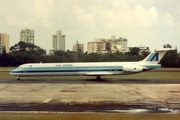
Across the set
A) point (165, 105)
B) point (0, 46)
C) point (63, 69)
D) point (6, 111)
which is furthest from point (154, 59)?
point (0, 46)

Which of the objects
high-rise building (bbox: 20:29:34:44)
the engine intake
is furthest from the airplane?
high-rise building (bbox: 20:29:34:44)

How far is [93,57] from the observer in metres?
91.0

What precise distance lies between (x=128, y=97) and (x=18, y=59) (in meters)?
65.2

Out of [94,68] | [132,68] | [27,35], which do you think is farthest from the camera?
[27,35]

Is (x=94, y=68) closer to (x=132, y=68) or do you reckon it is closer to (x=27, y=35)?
(x=132, y=68)

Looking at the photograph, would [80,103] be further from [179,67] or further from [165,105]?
[179,67]

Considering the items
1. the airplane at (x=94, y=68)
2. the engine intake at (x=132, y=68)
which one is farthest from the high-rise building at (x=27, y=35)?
the engine intake at (x=132, y=68)

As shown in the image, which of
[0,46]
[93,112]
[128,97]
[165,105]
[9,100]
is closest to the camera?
[93,112]

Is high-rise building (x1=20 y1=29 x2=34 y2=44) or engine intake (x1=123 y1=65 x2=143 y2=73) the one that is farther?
high-rise building (x1=20 y1=29 x2=34 y2=44)

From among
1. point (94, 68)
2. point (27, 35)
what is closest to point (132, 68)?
point (94, 68)

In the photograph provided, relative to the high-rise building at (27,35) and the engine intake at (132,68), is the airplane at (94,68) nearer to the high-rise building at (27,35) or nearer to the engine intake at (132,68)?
the engine intake at (132,68)

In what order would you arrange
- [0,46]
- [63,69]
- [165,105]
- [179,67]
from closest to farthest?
[165,105] < [63,69] < [179,67] < [0,46]

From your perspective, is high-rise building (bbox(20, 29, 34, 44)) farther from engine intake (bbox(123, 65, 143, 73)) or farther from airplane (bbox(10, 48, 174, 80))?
engine intake (bbox(123, 65, 143, 73))

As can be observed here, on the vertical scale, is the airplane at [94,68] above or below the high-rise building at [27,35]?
below
